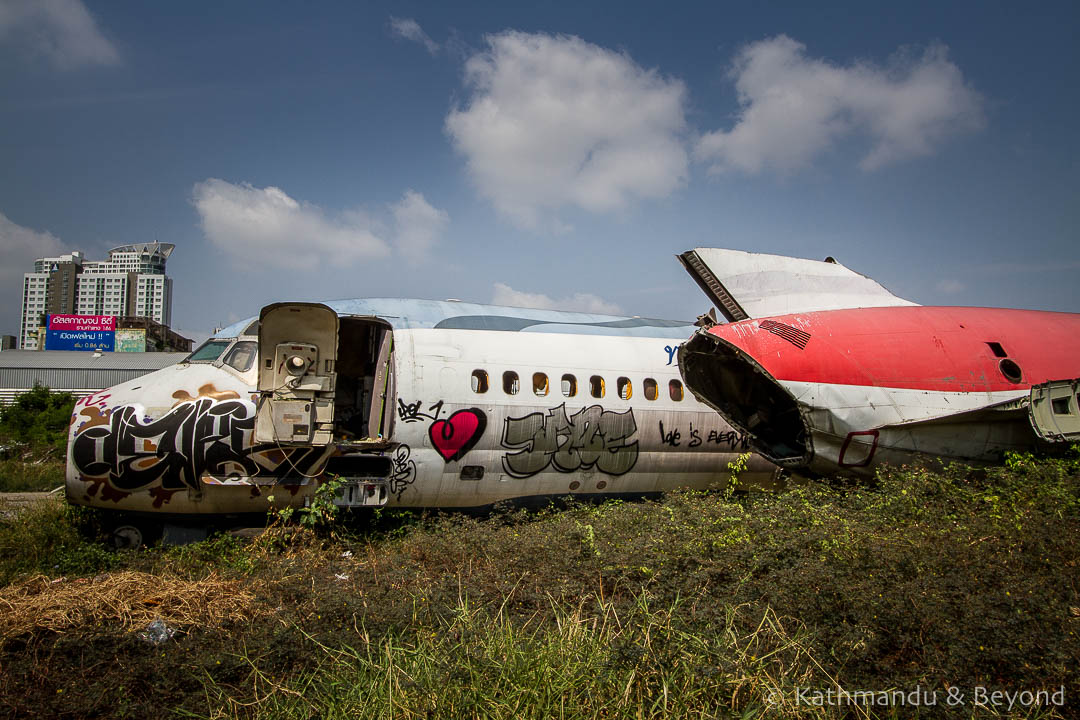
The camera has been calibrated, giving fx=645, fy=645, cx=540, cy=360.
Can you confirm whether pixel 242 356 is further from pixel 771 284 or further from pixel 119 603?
pixel 771 284

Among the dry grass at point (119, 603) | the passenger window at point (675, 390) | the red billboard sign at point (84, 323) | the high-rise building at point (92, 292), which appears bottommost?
the dry grass at point (119, 603)

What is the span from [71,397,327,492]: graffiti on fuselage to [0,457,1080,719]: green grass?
1.12 metres

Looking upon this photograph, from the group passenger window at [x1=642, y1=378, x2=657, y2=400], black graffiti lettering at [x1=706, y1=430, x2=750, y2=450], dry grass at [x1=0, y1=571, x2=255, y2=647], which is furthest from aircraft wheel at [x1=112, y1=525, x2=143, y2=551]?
black graffiti lettering at [x1=706, y1=430, x2=750, y2=450]

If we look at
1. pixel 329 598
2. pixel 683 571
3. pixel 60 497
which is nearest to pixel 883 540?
pixel 683 571

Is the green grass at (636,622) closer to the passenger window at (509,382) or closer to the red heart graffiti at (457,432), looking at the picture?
the red heart graffiti at (457,432)

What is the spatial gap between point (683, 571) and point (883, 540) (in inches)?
87.5

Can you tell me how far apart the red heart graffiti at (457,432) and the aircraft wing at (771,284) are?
499 cm

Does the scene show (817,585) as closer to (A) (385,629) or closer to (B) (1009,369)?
(A) (385,629)

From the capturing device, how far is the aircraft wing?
1173 centimetres

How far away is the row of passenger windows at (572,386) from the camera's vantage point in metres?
10.7

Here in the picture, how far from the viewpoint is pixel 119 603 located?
642cm

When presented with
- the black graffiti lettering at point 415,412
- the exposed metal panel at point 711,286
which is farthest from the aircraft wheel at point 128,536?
the exposed metal panel at point 711,286

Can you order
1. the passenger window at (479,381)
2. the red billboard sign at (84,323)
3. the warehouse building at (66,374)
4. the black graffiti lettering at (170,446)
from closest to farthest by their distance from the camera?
the black graffiti lettering at (170,446) < the passenger window at (479,381) < the warehouse building at (66,374) < the red billboard sign at (84,323)

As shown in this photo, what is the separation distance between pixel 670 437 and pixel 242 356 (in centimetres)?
739
